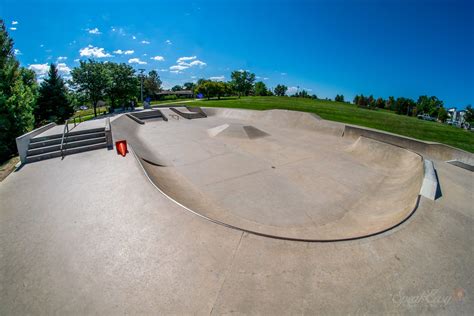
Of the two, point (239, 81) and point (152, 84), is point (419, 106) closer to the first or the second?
point (239, 81)

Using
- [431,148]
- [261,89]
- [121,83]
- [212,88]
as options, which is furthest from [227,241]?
[261,89]

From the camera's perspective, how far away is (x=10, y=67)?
1252 cm

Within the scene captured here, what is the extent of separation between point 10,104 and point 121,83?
2001cm

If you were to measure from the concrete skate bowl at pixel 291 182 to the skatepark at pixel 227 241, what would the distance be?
3.1 inches

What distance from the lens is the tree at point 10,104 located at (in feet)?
37.4

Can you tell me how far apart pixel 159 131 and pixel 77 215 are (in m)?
14.0

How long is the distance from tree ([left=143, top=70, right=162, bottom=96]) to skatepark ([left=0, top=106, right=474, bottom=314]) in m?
77.8

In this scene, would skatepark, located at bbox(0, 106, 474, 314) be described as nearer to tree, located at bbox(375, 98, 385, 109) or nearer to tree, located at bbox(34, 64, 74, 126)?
tree, located at bbox(34, 64, 74, 126)

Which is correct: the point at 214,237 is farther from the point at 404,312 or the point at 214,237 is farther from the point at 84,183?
the point at 84,183

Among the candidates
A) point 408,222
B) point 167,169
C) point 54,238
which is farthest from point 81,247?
point 408,222

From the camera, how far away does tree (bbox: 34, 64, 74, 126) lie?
73.4ft

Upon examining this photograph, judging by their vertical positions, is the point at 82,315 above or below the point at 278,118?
below

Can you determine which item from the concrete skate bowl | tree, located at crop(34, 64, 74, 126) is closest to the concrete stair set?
the concrete skate bowl

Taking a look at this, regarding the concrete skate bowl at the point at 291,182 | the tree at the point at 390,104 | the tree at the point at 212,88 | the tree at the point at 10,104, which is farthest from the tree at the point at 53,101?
the tree at the point at 390,104
